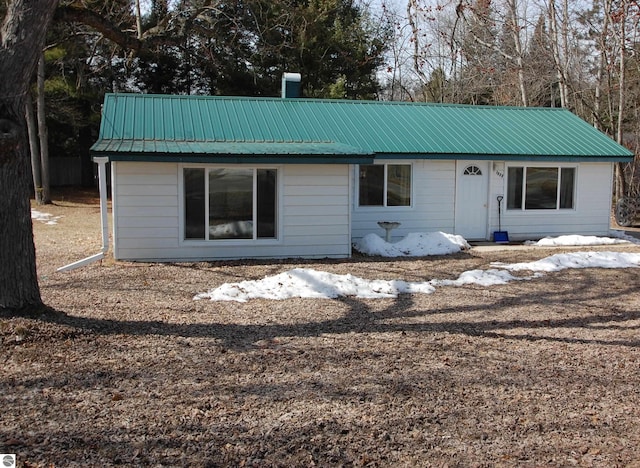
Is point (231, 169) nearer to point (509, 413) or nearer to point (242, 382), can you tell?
point (242, 382)

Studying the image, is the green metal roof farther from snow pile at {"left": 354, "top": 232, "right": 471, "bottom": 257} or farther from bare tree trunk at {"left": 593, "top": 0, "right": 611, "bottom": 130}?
bare tree trunk at {"left": 593, "top": 0, "right": 611, "bottom": 130}

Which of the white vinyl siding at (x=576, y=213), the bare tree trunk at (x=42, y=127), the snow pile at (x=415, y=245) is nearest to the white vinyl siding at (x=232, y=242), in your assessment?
the snow pile at (x=415, y=245)

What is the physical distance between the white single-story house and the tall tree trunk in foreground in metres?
4.87

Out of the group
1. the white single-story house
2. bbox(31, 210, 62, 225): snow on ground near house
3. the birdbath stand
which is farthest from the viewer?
bbox(31, 210, 62, 225): snow on ground near house

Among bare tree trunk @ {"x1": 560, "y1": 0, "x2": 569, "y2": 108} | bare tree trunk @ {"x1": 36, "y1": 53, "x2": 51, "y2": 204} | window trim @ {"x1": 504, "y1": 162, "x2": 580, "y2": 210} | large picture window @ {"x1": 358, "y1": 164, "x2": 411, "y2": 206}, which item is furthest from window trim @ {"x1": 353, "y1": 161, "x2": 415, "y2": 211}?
Result: bare tree trunk @ {"x1": 36, "y1": 53, "x2": 51, "y2": 204}

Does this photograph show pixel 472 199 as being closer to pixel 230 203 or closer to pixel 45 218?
pixel 230 203

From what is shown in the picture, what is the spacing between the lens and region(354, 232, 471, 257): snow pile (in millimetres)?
12961

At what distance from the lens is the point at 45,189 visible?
81.4ft

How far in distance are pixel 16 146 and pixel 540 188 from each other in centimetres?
1259

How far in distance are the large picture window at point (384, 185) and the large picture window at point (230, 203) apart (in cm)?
284

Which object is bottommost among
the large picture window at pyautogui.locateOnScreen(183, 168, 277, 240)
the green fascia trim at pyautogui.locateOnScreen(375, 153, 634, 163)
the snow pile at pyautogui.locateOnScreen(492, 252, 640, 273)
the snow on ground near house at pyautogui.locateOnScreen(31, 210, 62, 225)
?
the snow pile at pyautogui.locateOnScreen(492, 252, 640, 273)

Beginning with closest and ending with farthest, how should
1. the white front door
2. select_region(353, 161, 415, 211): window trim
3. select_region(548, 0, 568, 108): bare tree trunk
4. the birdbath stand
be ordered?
1. the birdbath stand
2. select_region(353, 161, 415, 211): window trim
3. the white front door
4. select_region(548, 0, 568, 108): bare tree trunk

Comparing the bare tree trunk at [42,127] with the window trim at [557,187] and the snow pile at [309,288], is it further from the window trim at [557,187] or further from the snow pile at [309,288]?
the snow pile at [309,288]

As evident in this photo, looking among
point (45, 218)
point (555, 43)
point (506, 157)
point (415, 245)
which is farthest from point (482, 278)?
point (45, 218)
